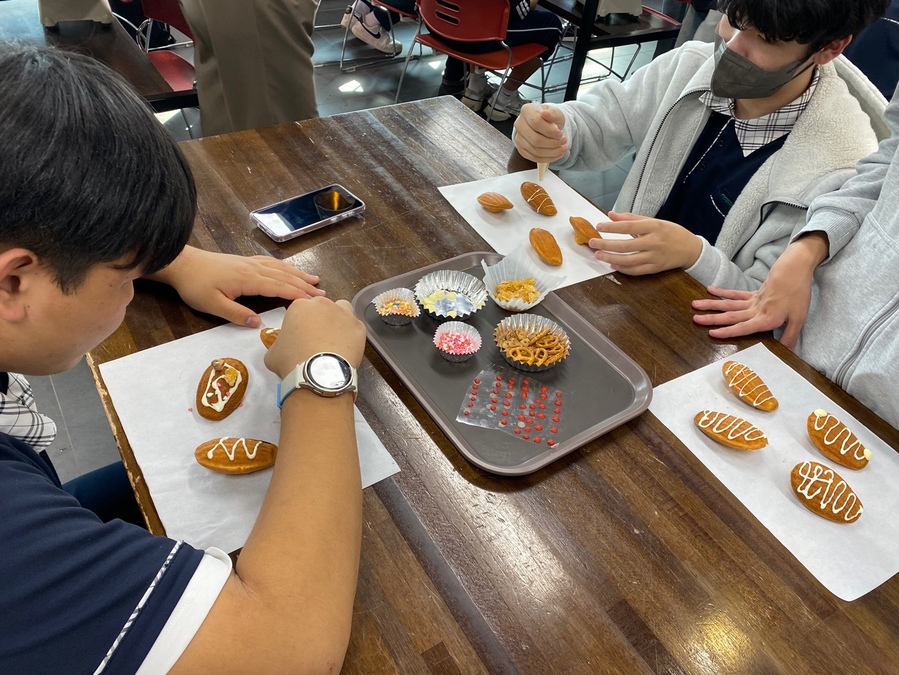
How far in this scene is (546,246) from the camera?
3.81ft

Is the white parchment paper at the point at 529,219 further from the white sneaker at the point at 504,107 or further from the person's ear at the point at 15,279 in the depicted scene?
the white sneaker at the point at 504,107

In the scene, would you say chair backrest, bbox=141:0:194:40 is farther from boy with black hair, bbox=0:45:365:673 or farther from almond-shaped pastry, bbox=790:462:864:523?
almond-shaped pastry, bbox=790:462:864:523

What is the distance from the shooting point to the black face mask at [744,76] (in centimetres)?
123

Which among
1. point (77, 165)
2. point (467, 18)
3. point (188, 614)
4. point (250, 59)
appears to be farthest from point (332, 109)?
point (188, 614)

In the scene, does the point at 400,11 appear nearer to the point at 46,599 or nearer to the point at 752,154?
the point at 752,154

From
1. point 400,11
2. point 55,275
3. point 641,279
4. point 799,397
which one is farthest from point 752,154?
point 400,11

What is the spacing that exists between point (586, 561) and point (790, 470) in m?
0.37

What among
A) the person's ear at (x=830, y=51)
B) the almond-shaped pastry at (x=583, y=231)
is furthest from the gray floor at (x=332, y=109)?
the person's ear at (x=830, y=51)

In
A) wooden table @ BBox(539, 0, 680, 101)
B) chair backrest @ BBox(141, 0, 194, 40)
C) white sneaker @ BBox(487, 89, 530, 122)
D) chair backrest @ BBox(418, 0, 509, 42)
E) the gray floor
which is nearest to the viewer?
the gray floor

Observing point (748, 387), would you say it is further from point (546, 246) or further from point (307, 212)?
point (307, 212)

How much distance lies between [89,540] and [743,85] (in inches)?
56.2

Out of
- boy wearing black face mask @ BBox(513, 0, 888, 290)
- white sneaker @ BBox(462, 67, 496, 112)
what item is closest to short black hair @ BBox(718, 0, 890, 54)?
boy wearing black face mask @ BBox(513, 0, 888, 290)

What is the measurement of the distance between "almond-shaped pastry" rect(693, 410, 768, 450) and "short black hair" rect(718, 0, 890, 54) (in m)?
0.81

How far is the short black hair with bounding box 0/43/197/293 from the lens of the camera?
0.44 m
